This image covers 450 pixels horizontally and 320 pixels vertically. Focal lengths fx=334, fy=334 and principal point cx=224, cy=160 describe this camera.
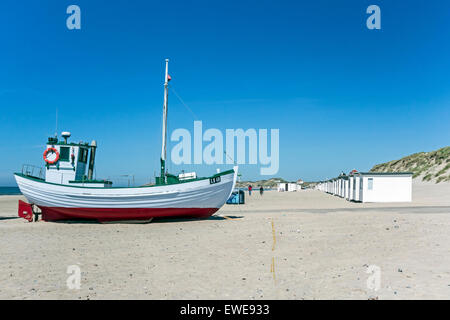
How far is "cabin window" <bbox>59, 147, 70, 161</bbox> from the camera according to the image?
20547 millimetres

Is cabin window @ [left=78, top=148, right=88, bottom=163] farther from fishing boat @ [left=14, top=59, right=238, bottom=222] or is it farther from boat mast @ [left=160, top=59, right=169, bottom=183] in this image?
boat mast @ [left=160, top=59, right=169, bottom=183]

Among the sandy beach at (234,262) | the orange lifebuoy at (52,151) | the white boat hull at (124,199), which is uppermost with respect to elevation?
the orange lifebuoy at (52,151)

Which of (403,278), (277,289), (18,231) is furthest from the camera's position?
(18,231)

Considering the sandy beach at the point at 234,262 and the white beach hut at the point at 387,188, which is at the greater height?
the white beach hut at the point at 387,188

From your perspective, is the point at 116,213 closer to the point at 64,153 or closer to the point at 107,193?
the point at 107,193

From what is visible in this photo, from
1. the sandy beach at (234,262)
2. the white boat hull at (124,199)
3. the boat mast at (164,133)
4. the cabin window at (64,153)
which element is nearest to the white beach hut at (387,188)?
the sandy beach at (234,262)

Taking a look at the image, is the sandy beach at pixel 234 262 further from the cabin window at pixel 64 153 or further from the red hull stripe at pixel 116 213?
the cabin window at pixel 64 153

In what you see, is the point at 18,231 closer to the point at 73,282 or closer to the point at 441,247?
the point at 73,282

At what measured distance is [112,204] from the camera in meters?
18.6

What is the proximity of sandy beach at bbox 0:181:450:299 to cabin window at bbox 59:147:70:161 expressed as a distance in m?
5.88

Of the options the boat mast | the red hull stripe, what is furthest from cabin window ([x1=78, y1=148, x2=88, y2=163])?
the boat mast

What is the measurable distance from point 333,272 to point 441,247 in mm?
4753

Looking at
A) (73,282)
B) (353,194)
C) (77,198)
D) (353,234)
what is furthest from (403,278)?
(353,194)

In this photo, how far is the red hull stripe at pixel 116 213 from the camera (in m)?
18.8
